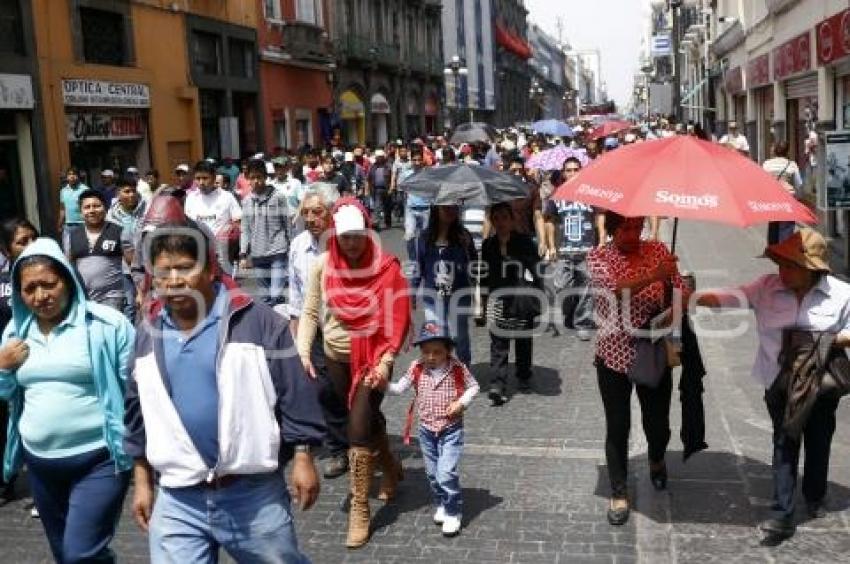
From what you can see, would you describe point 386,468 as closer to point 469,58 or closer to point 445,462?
point 445,462

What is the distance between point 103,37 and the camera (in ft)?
61.4

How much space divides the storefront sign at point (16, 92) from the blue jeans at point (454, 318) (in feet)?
35.8

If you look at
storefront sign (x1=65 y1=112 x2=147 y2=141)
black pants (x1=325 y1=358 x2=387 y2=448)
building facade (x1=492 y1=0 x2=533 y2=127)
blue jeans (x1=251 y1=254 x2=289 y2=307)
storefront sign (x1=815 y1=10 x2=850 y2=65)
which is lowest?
black pants (x1=325 y1=358 x2=387 y2=448)

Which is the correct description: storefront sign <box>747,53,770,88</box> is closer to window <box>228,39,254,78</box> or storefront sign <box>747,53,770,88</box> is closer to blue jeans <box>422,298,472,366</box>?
window <box>228,39,254,78</box>

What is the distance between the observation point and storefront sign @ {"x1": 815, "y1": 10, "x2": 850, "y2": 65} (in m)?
12.6

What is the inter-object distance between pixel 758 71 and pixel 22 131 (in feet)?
56.2

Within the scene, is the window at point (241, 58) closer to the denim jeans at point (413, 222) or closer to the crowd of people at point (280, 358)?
the denim jeans at point (413, 222)

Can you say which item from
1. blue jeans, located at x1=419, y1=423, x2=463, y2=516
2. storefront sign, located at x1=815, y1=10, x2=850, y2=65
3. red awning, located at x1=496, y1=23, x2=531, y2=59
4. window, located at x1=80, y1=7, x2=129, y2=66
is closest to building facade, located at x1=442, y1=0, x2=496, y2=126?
red awning, located at x1=496, y1=23, x2=531, y2=59

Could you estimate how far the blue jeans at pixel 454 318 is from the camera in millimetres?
6918

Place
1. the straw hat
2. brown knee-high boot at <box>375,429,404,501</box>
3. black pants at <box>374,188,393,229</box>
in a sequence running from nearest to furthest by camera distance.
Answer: the straw hat
brown knee-high boot at <box>375,429,404,501</box>
black pants at <box>374,188,393,229</box>

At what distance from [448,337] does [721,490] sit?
5.76ft

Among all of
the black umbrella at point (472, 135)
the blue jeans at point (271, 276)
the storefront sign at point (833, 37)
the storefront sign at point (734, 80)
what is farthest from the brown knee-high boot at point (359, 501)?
the storefront sign at point (734, 80)

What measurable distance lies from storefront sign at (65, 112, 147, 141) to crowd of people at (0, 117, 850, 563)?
31.7 feet

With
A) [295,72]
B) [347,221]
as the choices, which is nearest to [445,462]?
[347,221]
